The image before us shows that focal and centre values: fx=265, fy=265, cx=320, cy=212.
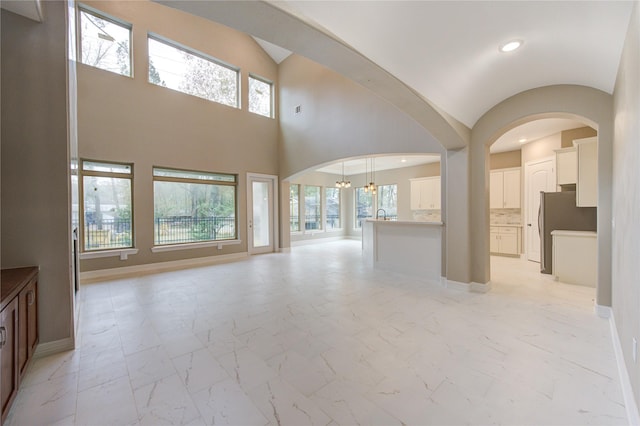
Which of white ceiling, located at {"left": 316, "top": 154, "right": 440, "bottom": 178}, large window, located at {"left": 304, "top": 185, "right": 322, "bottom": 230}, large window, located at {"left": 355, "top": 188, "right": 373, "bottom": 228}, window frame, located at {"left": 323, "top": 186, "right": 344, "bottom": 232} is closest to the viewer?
white ceiling, located at {"left": 316, "top": 154, "right": 440, "bottom": 178}

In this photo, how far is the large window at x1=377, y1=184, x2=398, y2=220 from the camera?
993cm

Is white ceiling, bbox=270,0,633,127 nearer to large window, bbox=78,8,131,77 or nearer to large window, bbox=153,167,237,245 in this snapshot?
large window, bbox=153,167,237,245

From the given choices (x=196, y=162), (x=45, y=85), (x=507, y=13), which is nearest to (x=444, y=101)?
(x=507, y=13)

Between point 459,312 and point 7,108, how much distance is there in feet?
16.0

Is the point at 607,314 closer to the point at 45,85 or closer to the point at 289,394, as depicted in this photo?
the point at 289,394

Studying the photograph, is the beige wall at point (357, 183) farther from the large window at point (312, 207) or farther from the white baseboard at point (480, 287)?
the white baseboard at point (480, 287)

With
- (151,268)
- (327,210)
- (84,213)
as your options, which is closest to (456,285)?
(151,268)

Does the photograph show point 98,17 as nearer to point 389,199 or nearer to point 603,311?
point 389,199

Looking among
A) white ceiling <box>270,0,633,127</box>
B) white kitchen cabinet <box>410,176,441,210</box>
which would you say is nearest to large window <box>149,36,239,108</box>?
white ceiling <box>270,0,633,127</box>

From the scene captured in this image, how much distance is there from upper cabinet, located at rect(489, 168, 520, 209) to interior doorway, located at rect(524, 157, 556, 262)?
0.27 metres

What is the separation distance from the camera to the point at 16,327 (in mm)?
1771

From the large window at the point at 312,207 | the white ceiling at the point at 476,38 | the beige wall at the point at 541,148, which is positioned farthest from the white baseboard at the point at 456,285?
the large window at the point at 312,207

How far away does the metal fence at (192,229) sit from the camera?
5924 millimetres

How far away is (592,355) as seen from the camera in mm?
2305
